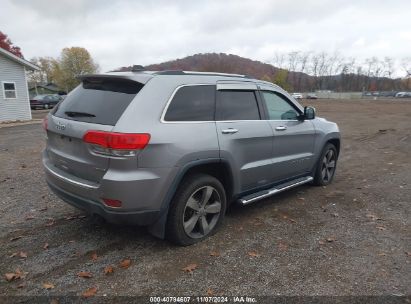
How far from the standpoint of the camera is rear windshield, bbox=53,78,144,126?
11.1 feet

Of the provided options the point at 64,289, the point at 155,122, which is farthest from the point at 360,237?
the point at 64,289

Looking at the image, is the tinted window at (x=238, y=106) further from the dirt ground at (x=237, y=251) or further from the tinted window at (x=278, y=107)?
the dirt ground at (x=237, y=251)

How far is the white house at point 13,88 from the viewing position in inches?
779

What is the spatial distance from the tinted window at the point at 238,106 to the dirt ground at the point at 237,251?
1359 millimetres

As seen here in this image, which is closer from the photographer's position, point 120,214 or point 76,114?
point 120,214

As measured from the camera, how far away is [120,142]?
315 centimetres

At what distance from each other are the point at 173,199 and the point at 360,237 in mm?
2251

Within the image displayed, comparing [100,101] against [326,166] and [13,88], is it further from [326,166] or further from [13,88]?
[13,88]

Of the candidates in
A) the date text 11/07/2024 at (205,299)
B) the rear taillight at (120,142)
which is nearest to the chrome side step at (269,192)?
the date text 11/07/2024 at (205,299)

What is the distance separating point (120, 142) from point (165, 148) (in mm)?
429

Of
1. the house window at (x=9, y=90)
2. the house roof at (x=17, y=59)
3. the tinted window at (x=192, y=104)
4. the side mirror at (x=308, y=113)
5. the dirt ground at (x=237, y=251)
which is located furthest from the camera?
the house window at (x=9, y=90)

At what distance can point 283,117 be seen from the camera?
5.02 meters

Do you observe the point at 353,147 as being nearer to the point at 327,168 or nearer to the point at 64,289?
the point at 327,168

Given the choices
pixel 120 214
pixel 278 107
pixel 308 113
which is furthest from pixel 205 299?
pixel 308 113
